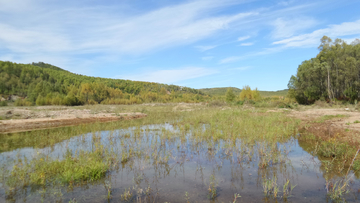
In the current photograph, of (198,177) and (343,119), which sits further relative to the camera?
(343,119)

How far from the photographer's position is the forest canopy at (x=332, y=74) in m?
27.3

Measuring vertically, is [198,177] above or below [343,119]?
below

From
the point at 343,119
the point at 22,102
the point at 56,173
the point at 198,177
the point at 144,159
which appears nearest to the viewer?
the point at 198,177

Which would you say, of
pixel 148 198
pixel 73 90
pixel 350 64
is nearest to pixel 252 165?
pixel 148 198

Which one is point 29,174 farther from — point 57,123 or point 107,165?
point 57,123

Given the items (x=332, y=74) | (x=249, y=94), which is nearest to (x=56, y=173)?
(x=332, y=74)

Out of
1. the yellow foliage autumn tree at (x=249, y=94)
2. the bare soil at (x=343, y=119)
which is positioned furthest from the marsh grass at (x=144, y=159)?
the yellow foliage autumn tree at (x=249, y=94)

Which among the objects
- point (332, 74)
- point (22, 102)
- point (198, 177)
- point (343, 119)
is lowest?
point (198, 177)

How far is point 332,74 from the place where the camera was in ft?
95.8

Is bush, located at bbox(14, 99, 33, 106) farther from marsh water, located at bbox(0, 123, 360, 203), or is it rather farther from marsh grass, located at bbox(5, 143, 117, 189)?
marsh grass, located at bbox(5, 143, 117, 189)

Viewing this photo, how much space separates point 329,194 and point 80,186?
19.1 ft

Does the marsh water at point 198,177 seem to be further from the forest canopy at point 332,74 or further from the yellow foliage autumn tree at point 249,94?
the yellow foliage autumn tree at point 249,94

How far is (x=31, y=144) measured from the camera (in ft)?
30.3

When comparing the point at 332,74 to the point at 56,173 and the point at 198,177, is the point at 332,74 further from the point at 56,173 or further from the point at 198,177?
the point at 56,173
